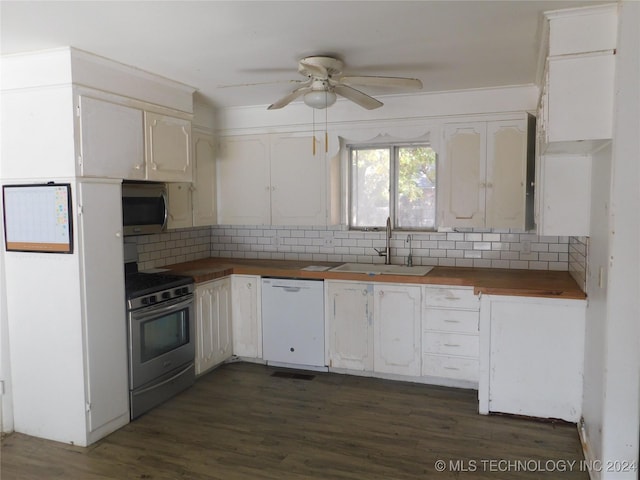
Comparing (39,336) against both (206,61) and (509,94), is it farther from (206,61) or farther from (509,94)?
(509,94)

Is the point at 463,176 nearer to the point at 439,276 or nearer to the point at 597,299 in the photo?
the point at 439,276

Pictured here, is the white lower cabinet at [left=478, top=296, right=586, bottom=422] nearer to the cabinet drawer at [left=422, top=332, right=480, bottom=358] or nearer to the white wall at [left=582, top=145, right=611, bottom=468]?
the white wall at [left=582, top=145, right=611, bottom=468]

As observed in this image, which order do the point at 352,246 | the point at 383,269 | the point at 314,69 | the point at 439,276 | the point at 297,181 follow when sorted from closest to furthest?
the point at 314,69 → the point at 439,276 → the point at 383,269 → the point at 297,181 → the point at 352,246

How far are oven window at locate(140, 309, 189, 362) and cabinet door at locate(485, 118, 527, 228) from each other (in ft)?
8.89

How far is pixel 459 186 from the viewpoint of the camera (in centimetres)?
420

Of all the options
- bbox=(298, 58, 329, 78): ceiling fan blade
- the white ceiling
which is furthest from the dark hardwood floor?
the white ceiling

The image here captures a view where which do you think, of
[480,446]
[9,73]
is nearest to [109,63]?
[9,73]

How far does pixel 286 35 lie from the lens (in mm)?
2812

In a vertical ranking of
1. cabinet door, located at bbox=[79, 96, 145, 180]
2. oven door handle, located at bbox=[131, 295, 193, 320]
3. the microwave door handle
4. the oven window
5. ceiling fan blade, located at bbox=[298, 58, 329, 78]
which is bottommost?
A: the oven window

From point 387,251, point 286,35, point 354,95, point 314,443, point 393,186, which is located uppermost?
point 286,35

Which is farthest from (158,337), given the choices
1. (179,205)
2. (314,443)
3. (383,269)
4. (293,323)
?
(383,269)

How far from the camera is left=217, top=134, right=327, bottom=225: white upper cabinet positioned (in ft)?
15.4

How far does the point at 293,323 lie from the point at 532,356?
2005mm

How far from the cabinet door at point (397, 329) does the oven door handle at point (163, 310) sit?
1.56 m
